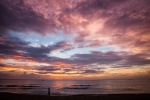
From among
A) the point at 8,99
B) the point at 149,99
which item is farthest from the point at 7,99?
the point at 149,99

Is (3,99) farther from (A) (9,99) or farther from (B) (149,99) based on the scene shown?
(B) (149,99)

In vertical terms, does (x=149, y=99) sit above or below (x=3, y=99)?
below

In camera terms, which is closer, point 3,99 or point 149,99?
point 3,99

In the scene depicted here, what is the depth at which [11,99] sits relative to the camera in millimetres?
21266

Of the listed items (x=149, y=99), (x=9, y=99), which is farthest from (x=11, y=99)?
(x=149, y=99)

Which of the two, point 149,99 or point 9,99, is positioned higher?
point 9,99

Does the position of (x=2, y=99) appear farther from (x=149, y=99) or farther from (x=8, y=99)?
(x=149, y=99)

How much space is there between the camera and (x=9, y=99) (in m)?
21.2

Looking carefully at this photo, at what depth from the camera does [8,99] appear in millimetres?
21203

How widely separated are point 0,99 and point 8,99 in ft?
4.92

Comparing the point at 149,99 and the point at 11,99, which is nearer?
the point at 11,99

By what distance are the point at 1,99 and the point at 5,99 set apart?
33.1 inches

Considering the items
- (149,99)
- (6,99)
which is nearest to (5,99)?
(6,99)

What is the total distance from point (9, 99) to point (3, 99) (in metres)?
1.07
